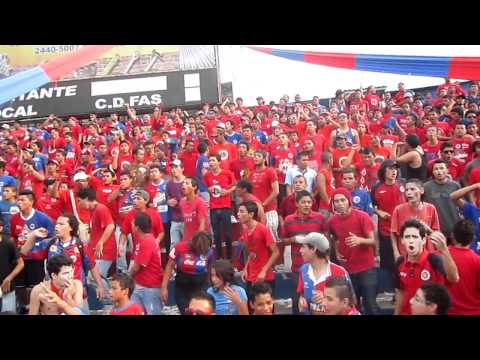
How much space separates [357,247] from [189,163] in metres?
4.43

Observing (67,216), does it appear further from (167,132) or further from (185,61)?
(185,61)

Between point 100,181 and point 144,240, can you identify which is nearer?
point 144,240

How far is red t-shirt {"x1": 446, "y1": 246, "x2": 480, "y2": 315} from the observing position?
381 centimetres

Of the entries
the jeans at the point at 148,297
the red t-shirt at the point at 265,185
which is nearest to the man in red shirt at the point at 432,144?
the red t-shirt at the point at 265,185

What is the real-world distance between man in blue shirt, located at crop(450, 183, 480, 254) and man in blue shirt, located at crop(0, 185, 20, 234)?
521 cm

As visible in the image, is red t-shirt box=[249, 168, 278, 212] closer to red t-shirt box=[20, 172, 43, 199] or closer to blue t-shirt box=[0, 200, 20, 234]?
blue t-shirt box=[0, 200, 20, 234]

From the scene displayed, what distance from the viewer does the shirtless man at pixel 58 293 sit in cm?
419

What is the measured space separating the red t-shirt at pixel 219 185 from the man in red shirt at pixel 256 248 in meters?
1.87

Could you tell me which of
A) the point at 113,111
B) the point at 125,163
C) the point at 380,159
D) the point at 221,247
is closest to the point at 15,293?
the point at 221,247

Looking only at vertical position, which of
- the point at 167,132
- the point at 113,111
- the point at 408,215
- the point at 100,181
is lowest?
the point at 408,215

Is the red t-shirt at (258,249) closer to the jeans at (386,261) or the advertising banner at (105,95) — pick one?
the jeans at (386,261)

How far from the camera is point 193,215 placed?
5832 mm

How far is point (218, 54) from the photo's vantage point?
60.2 ft
